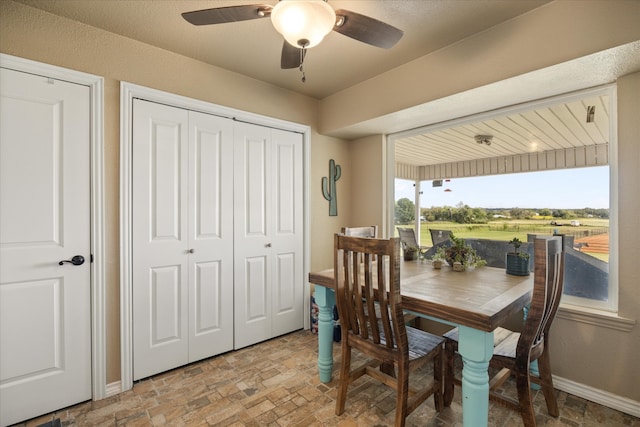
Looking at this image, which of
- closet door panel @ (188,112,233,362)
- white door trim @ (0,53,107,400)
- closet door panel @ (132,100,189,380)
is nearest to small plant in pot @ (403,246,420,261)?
closet door panel @ (188,112,233,362)

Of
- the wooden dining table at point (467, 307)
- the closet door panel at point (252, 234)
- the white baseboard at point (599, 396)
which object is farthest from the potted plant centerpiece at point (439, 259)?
the closet door panel at point (252, 234)

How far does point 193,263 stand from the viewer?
2555mm

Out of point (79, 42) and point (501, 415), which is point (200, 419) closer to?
point (501, 415)

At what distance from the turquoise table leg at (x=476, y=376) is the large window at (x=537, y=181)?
1336 millimetres

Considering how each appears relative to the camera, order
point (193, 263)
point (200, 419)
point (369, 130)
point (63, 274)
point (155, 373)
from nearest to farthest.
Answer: point (200, 419) → point (63, 274) → point (155, 373) → point (193, 263) → point (369, 130)

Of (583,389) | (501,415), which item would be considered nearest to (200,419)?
(501,415)

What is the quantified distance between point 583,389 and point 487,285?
109 centimetres

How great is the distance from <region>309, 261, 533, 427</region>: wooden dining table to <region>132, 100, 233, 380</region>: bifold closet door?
40.5 inches

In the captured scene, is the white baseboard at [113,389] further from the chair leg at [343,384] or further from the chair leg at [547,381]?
the chair leg at [547,381]

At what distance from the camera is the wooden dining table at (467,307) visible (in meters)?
1.43

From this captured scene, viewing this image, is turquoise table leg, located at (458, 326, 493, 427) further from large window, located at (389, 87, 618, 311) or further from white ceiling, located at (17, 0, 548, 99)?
white ceiling, located at (17, 0, 548, 99)

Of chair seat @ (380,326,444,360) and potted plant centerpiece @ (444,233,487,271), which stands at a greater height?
potted plant centerpiece @ (444,233,487,271)

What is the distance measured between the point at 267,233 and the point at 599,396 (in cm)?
280

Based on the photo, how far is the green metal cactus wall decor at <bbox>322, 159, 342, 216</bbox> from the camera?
3524mm
